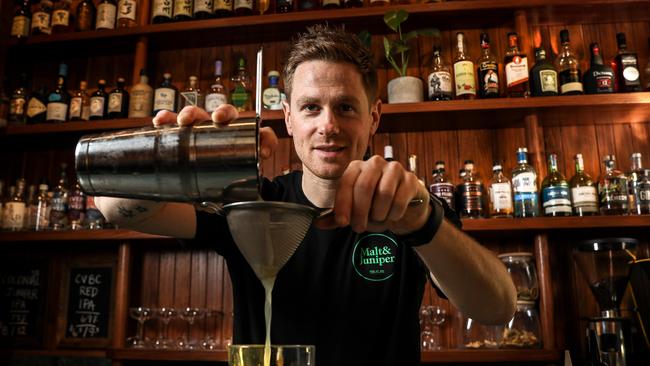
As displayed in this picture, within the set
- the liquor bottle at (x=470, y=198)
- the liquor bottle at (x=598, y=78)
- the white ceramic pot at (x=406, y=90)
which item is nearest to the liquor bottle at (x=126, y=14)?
the white ceramic pot at (x=406, y=90)

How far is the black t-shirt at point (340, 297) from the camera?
4.68ft

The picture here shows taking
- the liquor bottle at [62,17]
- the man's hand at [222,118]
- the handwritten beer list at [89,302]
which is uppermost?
the liquor bottle at [62,17]

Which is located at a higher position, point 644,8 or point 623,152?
point 644,8

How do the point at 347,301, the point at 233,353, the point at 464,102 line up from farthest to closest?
the point at 464,102, the point at 347,301, the point at 233,353

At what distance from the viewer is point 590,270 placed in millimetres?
2062

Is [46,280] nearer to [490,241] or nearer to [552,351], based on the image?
[490,241]

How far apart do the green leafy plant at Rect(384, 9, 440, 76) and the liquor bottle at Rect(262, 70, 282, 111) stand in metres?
0.47

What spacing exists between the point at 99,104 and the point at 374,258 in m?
1.64

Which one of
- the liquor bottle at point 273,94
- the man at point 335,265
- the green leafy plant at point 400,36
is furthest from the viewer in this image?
the liquor bottle at point 273,94

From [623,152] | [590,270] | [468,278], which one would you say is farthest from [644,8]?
[468,278]

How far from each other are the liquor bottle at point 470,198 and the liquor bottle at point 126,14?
5.36 feet

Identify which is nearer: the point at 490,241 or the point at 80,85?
the point at 490,241

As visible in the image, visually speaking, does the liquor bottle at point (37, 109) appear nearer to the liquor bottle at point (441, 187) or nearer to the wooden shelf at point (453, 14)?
the wooden shelf at point (453, 14)

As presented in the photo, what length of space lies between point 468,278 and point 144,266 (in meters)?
1.73
